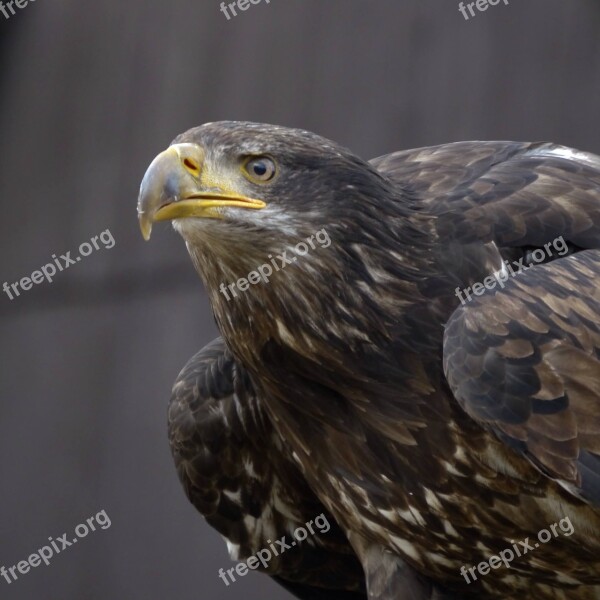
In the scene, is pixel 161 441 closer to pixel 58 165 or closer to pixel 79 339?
pixel 79 339

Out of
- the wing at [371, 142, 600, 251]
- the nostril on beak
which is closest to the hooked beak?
the nostril on beak

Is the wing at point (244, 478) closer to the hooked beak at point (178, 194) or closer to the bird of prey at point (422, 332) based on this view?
the bird of prey at point (422, 332)

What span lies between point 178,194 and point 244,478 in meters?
1.43

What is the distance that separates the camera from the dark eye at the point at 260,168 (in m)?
3.58

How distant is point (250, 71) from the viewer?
672 centimetres

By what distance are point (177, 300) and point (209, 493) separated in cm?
230

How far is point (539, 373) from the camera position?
3396 mm

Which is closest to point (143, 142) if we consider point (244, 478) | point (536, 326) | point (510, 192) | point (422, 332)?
point (244, 478)

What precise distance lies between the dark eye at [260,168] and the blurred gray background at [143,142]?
2341 millimetres

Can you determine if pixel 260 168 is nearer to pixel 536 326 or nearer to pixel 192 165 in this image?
pixel 192 165

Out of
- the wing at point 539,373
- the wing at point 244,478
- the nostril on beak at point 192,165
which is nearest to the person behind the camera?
the wing at point 539,373

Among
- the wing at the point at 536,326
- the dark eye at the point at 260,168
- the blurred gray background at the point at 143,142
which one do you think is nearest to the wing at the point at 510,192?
the wing at the point at 536,326

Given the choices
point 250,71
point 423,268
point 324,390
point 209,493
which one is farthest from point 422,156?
point 250,71

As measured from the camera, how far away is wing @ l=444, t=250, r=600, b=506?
336 centimetres
